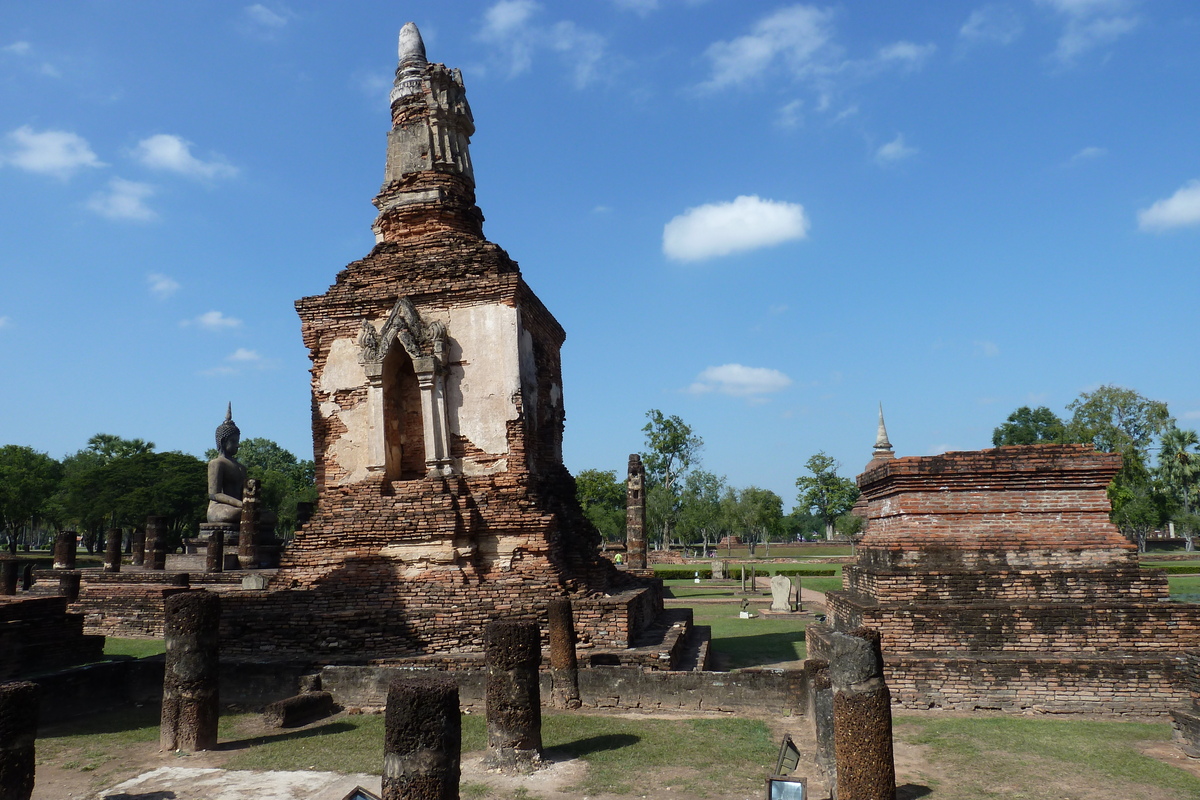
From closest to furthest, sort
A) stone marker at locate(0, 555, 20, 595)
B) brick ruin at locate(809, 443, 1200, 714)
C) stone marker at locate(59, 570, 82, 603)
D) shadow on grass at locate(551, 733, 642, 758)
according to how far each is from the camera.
→ shadow on grass at locate(551, 733, 642, 758) → brick ruin at locate(809, 443, 1200, 714) → stone marker at locate(59, 570, 82, 603) → stone marker at locate(0, 555, 20, 595)

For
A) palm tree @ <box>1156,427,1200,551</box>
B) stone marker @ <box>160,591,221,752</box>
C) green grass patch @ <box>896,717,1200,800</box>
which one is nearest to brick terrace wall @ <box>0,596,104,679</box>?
stone marker @ <box>160,591,221,752</box>

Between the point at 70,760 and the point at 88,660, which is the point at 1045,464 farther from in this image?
the point at 88,660

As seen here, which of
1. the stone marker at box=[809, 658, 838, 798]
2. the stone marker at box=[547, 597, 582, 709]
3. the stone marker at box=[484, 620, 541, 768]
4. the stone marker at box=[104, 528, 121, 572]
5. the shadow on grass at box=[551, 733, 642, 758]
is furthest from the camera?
the stone marker at box=[104, 528, 121, 572]

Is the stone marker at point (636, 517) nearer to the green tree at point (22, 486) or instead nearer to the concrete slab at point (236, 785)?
the concrete slab at point (236, 785)

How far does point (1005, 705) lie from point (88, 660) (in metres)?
11.5

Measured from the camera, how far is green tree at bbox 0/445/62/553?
158 ft

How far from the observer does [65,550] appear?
22500mm

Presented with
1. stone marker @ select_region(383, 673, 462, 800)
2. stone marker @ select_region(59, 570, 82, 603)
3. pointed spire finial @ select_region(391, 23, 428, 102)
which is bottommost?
stone marker @ select_region(383, 673, 462, 800)

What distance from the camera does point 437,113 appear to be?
14000 millimetres

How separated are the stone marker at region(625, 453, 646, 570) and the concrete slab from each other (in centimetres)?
1861

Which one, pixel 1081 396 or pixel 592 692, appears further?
pixel 1081 396

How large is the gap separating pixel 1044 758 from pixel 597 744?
3.92 metres

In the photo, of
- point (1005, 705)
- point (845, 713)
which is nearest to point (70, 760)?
point (845, 713)

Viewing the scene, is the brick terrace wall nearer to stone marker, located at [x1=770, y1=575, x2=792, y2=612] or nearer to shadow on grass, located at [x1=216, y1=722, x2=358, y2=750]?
shadow on grass, located at [x1=216, y1=722, x2=358, y2=750]
